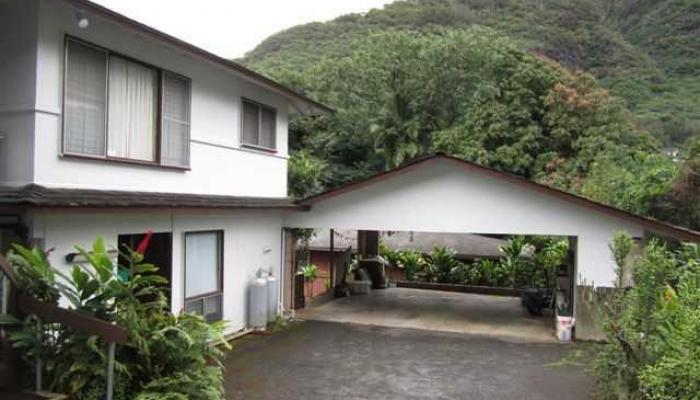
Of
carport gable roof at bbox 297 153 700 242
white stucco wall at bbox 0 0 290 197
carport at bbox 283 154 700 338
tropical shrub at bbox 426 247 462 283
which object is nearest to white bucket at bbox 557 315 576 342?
carport at bbox 283 154 700 338

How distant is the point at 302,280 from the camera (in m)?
14.8

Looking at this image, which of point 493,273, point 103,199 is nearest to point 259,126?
point 103,199

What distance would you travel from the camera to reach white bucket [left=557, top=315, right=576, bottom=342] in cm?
1182

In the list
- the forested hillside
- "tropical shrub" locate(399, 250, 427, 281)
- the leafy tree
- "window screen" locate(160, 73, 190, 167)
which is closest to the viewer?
"window screen" locate(160, 73, 190, 167)

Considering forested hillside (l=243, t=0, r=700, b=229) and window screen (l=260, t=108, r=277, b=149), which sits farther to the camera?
forested hillside (l=243, t=0, r=700, b=229)

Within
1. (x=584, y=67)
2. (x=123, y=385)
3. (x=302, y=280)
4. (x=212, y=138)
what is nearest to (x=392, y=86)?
(x=584, y=67)

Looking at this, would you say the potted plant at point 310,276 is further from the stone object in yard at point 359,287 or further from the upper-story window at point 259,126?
the upper-story window at point 259,126

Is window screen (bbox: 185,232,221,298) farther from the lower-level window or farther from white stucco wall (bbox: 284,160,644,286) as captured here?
white stucco wall (bbox: 284,160,644,286)

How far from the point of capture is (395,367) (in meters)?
9.59

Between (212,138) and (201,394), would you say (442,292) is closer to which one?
(212,138)

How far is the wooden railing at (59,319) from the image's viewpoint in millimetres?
4746

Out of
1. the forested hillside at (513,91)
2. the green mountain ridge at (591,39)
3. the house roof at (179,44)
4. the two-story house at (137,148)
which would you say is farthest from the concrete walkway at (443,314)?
the green mountain ridge at (591,39)

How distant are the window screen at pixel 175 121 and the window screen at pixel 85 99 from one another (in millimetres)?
1383

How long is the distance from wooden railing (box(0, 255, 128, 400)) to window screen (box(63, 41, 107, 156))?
2908 mm
